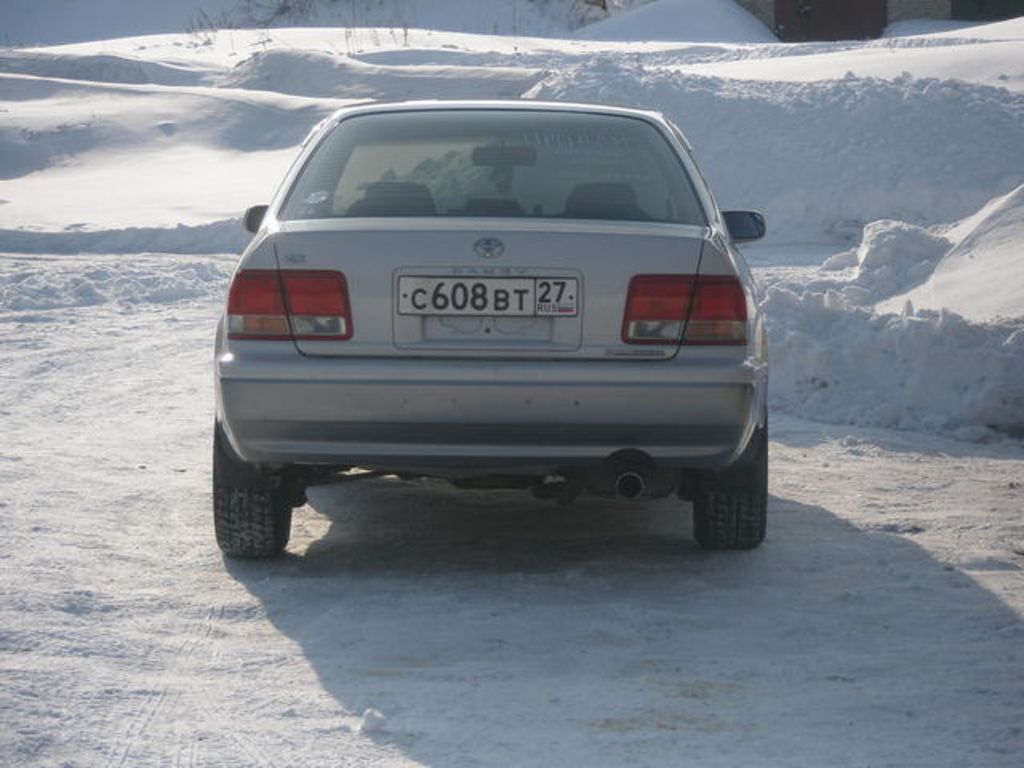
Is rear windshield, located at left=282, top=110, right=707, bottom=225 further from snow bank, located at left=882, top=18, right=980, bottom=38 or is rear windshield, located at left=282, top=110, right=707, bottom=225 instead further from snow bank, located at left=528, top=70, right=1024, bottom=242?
snow bank, located at left=882, top=18, right=980, bottom=38

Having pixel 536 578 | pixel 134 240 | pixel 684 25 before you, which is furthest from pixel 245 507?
pixel 684 25

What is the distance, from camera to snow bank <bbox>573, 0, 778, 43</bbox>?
3806 centimetres

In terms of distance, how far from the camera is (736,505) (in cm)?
584

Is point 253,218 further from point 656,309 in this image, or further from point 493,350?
point 656,309

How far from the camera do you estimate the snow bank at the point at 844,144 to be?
1606cm

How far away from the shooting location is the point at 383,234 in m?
5.30

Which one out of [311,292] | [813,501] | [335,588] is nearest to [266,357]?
[311,292]

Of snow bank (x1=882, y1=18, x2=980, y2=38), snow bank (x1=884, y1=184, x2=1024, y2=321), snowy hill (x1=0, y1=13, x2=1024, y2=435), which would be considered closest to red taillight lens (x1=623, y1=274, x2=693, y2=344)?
snowy hill (x1=0, y1=13, x2=1024, y2=435)

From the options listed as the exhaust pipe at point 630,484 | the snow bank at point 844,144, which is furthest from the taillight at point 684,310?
the snow bank at point 844,144

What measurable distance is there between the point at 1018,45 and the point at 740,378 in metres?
15.9

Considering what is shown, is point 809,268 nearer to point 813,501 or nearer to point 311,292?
point 813,501

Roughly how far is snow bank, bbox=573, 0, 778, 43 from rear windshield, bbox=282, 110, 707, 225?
3106 centimetres

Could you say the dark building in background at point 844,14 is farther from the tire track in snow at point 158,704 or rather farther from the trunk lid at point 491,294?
the tire track in snow at point 158,704

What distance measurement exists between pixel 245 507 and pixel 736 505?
1.51 m
